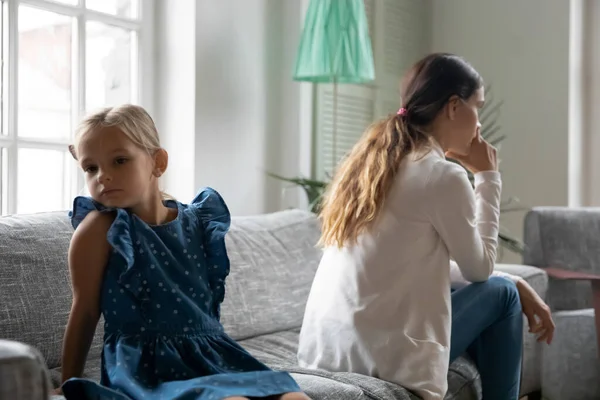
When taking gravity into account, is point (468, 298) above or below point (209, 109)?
below

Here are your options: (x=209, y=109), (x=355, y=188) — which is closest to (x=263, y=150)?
(x=209, y=109)

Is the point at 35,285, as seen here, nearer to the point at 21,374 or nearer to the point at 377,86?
the point at 21,374

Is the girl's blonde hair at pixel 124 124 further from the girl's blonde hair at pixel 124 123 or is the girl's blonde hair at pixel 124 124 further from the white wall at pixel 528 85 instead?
the white wall at pixel 528 85

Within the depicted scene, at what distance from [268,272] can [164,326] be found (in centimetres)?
98

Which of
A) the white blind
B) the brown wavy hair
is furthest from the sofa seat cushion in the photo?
the white blind

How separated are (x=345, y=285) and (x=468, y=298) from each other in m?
0.33

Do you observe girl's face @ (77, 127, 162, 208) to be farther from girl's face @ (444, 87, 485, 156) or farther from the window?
the window

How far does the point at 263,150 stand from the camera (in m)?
3.50

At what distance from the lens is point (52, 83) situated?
9.23 feet

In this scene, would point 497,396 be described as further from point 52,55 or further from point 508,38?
point 508,38

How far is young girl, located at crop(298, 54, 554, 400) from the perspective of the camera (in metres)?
1.98

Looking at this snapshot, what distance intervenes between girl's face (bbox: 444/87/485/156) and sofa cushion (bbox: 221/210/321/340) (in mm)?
686

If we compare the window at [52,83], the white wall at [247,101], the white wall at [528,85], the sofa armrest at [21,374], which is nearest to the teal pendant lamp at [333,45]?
the white wall at [247,101]

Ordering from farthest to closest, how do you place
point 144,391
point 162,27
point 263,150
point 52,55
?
point 263,150 → point 162,27 → point 52,55 → point 144,391
